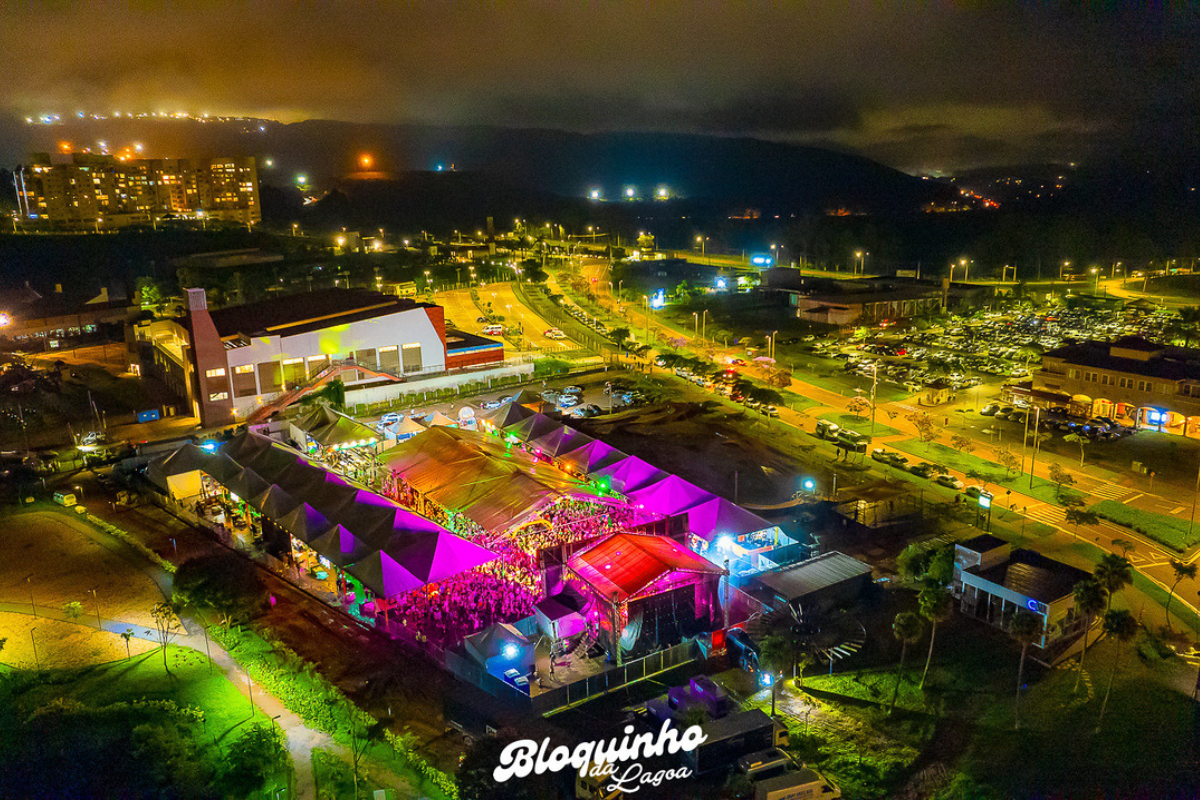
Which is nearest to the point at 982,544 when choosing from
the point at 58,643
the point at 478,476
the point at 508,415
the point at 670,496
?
the point at 670,496

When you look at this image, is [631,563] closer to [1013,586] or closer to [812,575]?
[812,575]

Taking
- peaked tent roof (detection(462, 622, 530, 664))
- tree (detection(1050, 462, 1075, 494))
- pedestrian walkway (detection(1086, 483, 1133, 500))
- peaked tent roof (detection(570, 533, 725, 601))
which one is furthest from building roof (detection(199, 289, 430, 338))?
pedestrian walkway (detection(1086, 483, 1133, 500))

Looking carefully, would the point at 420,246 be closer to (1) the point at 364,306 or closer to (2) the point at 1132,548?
(1) the point at 364,306

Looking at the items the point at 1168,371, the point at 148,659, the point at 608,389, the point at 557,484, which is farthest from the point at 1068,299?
the point at 148,659

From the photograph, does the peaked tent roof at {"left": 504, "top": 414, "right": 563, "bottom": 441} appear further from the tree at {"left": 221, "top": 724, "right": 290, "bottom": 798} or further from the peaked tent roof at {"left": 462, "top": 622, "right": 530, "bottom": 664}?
the tree at {"left": 221, "top": 724, "right": 290, "bottom": 798}

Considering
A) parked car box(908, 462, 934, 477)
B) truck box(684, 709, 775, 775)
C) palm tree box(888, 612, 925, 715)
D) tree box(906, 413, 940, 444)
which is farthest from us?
tree box(906, 413, 940, 444)

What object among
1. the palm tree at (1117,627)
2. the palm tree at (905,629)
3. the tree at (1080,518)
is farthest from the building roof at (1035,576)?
the tree at (1080,518)
